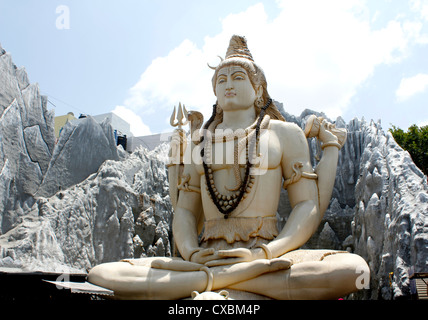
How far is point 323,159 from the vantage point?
4.84m

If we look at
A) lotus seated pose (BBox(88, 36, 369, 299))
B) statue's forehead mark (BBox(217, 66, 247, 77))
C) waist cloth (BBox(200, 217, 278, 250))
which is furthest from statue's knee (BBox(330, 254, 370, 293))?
statue's forehead mark (BBox(217, 66, 247, 77))

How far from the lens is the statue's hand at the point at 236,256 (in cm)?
405

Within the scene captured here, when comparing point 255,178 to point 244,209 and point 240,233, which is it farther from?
point 240,233

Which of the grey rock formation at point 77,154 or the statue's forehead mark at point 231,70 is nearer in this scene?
the statue's forehead mark at point 231,70

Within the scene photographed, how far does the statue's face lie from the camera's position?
16.5 feet

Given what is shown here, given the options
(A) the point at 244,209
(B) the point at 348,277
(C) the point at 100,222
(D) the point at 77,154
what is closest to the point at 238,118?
(A) the point at 244,209

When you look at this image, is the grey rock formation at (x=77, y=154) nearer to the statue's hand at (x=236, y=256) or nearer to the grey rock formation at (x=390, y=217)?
the grey rock formation at (x=390, y=217)

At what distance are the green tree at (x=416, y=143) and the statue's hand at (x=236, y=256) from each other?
49.7ft

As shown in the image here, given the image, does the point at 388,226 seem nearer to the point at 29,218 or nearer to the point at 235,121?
the point at 235,121

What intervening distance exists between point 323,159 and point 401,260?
4.67 m

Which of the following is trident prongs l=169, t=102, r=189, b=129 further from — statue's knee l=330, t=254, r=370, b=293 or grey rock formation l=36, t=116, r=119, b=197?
grey rock formation l=36, t=116, r=119, b=197

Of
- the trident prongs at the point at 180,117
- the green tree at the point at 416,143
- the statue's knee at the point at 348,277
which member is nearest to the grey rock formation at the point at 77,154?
the trident prongs at the point at 180,117

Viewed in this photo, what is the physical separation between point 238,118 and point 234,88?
36 centimetres
